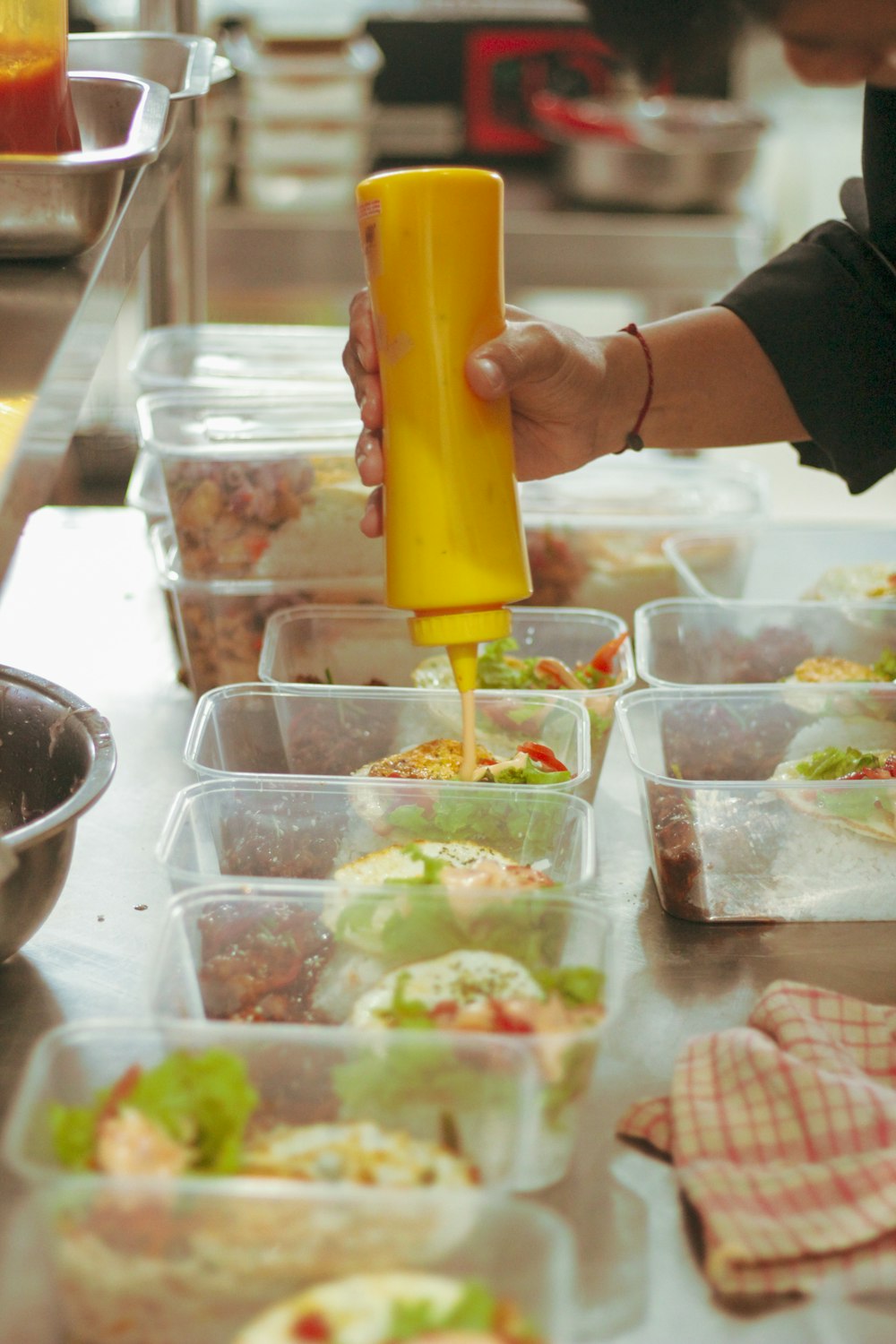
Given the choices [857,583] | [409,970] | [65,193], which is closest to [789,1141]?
[409,970]

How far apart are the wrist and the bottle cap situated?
0.52m

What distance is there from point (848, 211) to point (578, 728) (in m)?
0.83

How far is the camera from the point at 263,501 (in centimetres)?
186

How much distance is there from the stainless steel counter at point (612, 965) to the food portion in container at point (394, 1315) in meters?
0.14

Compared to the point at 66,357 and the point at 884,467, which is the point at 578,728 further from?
the point at 66,357

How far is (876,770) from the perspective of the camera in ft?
4.87

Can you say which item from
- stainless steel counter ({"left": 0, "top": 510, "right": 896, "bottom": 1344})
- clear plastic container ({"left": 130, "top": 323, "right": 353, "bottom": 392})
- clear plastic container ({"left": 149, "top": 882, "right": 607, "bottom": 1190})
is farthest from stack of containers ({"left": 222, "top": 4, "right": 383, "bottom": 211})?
clear plastic container ({"left": 149, "top": 882, "right": 607, "bottom": 1190})

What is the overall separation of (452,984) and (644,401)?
0.93m

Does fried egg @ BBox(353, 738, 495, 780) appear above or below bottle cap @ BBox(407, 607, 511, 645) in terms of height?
below

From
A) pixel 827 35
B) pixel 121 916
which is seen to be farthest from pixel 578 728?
pixel 827 35

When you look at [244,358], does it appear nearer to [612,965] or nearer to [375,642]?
[375,642]

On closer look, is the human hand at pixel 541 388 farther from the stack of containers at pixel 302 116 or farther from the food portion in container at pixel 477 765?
the stack of containers at pixel 302 116

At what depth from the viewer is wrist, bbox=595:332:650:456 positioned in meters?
1.72

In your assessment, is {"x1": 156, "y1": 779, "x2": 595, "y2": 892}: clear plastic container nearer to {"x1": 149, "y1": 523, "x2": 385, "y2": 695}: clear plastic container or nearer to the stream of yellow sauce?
the stream of yellow sauce
